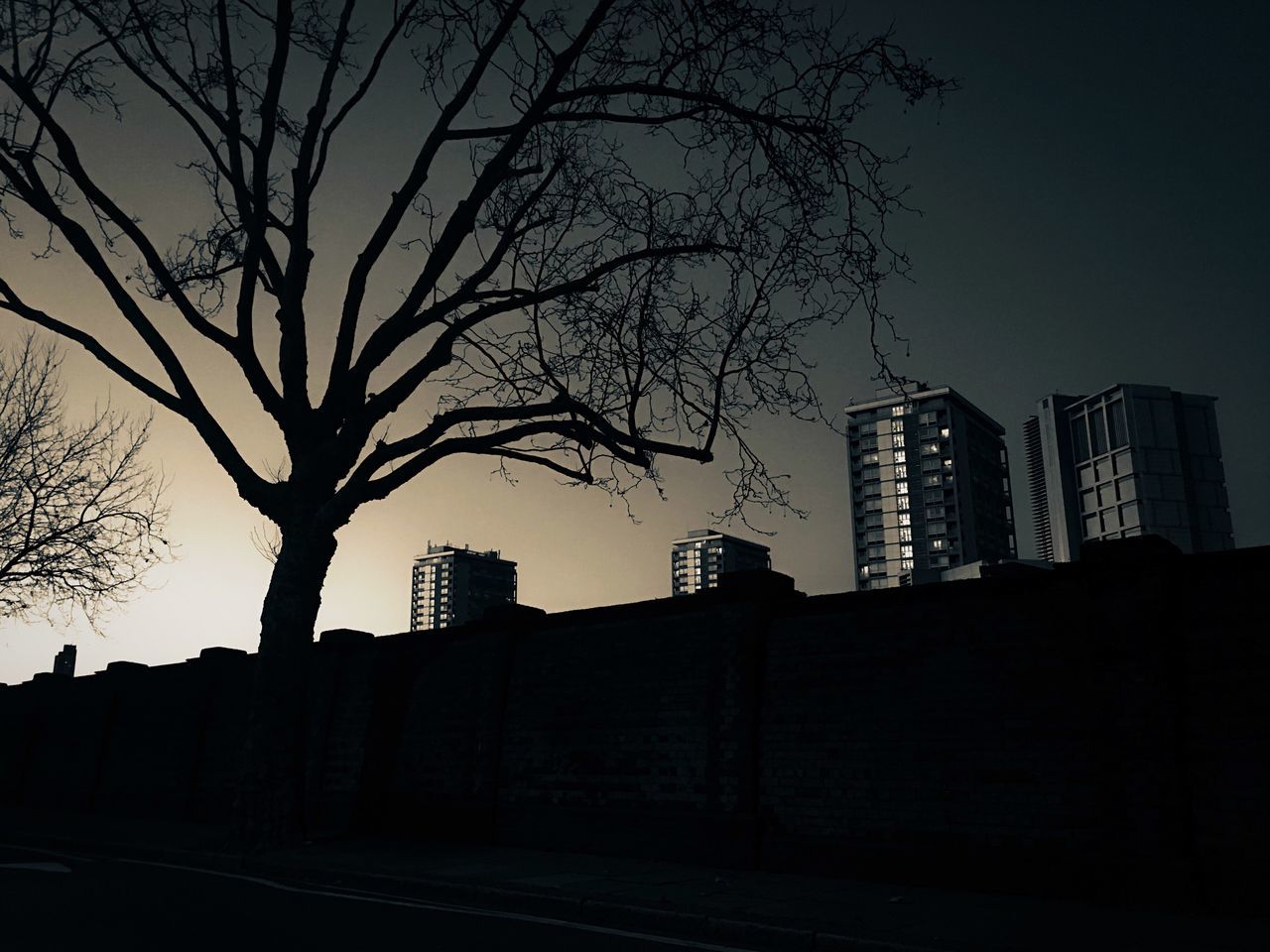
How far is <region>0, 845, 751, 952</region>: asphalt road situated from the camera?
593 cm

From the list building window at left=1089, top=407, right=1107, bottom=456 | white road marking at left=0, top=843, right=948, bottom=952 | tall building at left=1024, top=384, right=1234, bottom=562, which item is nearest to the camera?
white road marking at left=0, top=843, right=948, bottom=952

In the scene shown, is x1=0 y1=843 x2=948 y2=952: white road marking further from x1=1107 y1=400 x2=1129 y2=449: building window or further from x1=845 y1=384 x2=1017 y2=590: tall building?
x1=845 y1=384 x2=1017 y2=590: tall building

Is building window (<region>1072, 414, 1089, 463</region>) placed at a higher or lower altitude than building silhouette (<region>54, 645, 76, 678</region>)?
higher

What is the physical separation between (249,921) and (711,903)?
335 cm

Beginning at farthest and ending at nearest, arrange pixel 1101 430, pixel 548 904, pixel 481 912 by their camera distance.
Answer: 1. pixel 1101 430
2. pixel 548 904
3. pixel 481 912

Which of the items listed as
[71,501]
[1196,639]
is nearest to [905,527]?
[71,501]

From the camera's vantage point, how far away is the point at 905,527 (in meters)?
158

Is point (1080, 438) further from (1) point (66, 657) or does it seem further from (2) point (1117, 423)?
(1) point (66, 657)

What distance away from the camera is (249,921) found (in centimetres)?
672

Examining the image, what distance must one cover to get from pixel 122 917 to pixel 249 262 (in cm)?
919

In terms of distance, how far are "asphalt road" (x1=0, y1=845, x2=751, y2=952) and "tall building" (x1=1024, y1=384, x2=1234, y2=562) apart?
2049 inches

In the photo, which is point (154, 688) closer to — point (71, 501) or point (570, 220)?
point (71, 501)

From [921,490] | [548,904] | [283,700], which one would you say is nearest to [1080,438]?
[283,700]

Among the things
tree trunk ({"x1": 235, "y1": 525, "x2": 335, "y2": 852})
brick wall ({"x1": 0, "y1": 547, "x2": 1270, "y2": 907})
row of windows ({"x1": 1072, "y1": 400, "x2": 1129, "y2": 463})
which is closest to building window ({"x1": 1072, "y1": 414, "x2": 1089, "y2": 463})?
row of windows ({"x1": 1072, "y1": 400, "x2": 1129, "y2": 463})
